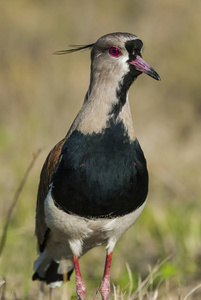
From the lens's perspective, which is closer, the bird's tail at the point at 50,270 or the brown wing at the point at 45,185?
the brown wing at the point at 45,185

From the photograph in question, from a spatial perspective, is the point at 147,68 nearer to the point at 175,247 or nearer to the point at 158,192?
the point at 175,247

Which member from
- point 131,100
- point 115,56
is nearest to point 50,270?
point 115,56

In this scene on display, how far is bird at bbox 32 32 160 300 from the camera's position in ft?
12.5

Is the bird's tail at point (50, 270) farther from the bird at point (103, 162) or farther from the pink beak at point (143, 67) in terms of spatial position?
the pink beak at point (143, 67)

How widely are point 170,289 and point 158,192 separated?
285 centimetres

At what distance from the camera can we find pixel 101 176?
150 inches

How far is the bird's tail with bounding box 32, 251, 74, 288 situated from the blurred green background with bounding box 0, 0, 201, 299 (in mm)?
1176

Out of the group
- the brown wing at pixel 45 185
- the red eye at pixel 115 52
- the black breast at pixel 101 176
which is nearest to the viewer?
the black breast at pixel 101 176

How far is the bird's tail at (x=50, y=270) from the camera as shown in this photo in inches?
188

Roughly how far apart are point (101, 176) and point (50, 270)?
1.40 meters

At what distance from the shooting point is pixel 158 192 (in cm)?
794

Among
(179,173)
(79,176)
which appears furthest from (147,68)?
(179,173)

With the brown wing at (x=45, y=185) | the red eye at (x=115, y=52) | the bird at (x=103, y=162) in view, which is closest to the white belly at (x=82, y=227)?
the bird at (x=103, y=162)

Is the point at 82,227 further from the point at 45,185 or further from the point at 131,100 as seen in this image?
the point at 131,100
